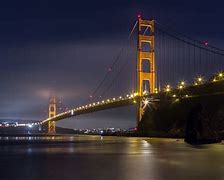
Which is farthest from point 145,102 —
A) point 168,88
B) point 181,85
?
point 181,85

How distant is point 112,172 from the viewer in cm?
2088

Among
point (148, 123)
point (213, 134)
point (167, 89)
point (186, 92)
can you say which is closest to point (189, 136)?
point (213, 134)

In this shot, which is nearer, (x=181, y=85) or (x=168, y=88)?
(x=181, y=85)

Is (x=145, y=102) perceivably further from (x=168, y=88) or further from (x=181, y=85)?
(x=181, y=85)

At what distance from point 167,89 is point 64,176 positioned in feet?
218

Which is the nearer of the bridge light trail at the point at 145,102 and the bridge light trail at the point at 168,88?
the bridge light trail at the point at 168,88

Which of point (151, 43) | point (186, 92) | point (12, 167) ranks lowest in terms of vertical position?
point (12, 167)

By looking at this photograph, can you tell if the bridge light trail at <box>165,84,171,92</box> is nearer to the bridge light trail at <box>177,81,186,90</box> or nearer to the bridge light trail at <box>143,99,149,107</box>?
the bridge light trail at <box>177,81,186,90</box>

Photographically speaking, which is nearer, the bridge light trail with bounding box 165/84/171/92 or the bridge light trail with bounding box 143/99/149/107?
the bridge light trail with bounding box 165/84/171/92

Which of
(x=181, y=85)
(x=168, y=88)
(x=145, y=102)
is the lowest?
(x=145, y=102)

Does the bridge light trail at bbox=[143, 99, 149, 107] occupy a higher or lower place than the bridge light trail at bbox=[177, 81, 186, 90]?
lower

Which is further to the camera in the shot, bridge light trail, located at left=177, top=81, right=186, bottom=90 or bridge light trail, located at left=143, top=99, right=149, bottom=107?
bridge light trail, located at left=143, top=99, right=149, bottom=107

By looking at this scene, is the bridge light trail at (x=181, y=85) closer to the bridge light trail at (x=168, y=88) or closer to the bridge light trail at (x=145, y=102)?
the bridge light trail at (x=168, y=88)

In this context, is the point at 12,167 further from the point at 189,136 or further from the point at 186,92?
the point at 186,92
